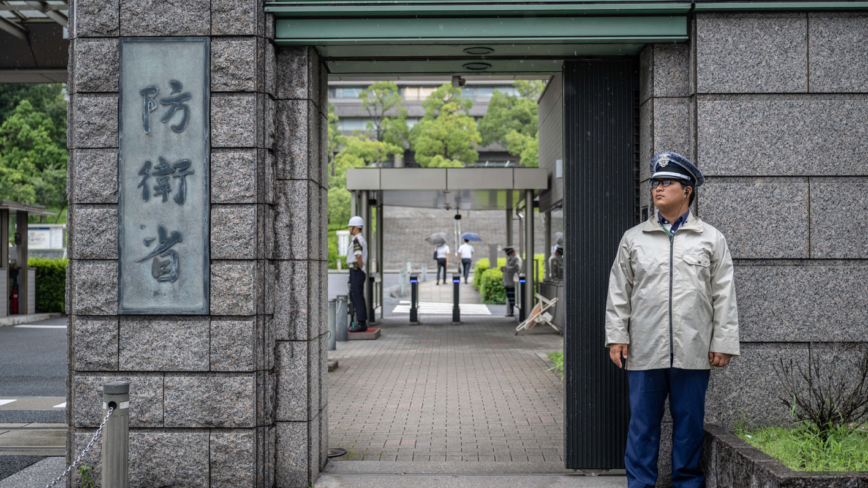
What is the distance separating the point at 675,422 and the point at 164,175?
3.45 meters

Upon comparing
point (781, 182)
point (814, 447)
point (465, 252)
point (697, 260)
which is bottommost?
point (814, 447)

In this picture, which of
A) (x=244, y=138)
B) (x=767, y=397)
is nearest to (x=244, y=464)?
(x=244, y=138)

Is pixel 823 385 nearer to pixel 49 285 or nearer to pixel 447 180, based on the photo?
pixel 447 180

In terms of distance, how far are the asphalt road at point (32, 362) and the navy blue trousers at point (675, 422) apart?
6703 mm

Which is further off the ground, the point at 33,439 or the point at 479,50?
the point at 479,50

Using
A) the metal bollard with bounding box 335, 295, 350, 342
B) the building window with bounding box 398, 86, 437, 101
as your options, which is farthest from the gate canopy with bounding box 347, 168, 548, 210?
the building window with bounding box 398, 86, 437, 101

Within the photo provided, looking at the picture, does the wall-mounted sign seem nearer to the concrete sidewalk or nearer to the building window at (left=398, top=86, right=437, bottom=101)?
the concrete sidewalk

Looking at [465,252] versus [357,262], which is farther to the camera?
[465,252]

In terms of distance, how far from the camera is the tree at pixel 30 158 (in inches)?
1202

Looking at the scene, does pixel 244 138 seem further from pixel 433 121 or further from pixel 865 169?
pixel 433 121

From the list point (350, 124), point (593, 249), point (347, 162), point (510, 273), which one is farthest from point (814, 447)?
point (350, 124)

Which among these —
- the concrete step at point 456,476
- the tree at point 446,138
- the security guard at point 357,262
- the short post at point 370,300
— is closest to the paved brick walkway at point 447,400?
the concrete step at point 456,476

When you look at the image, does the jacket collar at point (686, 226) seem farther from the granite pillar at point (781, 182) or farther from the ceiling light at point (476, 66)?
the ceiling light at point (476, 66)

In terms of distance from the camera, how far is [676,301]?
3.88 metres
